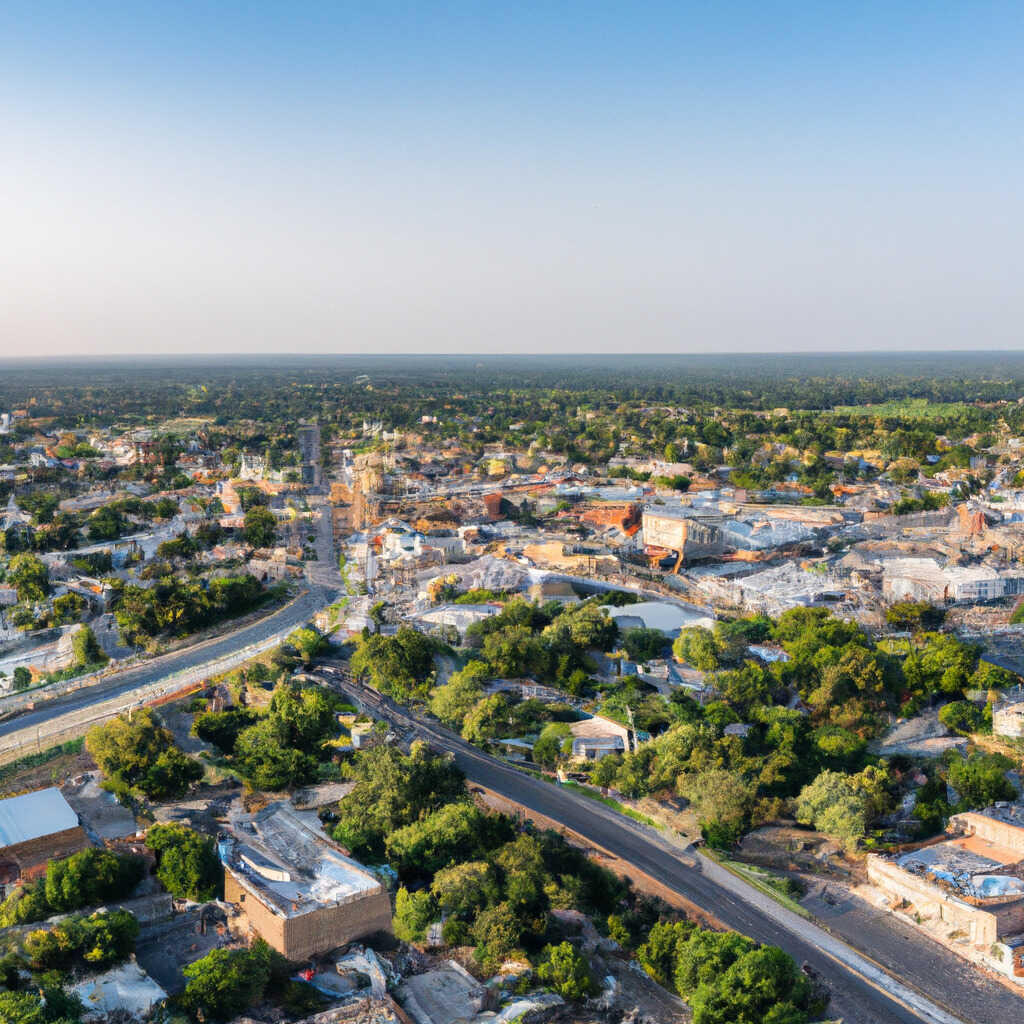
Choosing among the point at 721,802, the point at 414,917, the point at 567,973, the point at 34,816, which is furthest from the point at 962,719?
the point at 34,816

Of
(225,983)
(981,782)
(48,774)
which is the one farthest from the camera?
(48,774)

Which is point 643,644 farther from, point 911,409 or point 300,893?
point 911,409

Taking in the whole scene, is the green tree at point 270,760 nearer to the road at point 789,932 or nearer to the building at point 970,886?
the road at point 789,932

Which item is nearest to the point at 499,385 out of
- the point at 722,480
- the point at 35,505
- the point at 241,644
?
the point at 722,480

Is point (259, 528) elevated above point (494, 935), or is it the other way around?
point (259, 528)

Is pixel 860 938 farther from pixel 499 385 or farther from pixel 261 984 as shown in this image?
pixel 499 385
